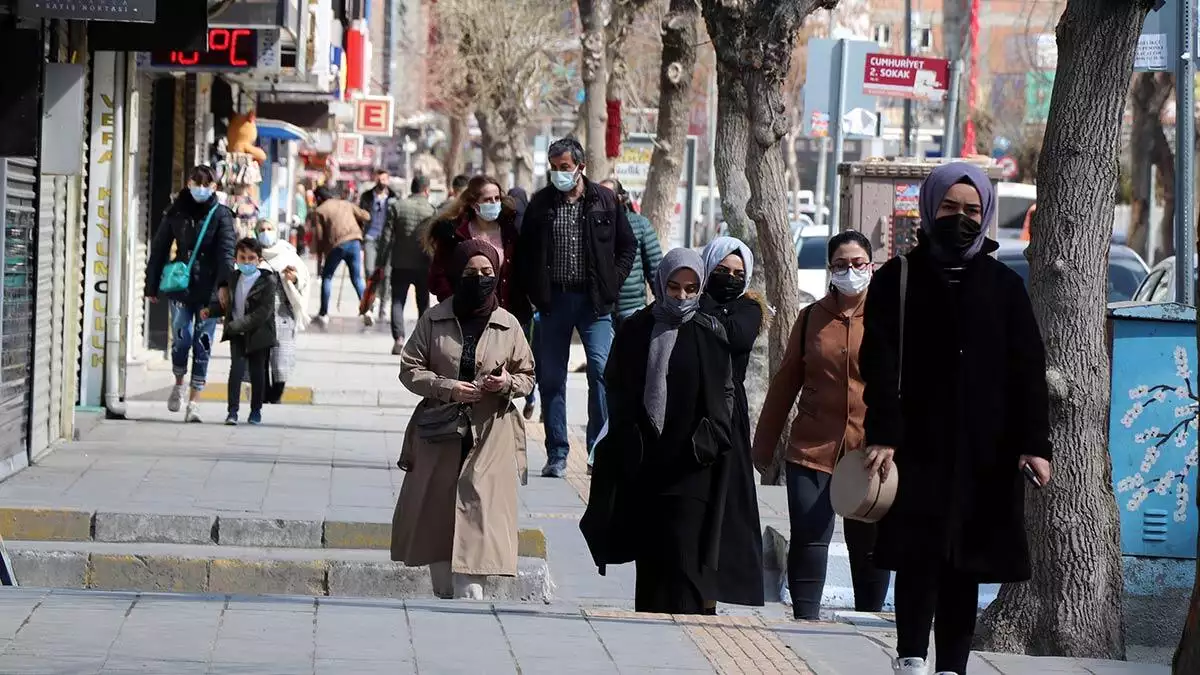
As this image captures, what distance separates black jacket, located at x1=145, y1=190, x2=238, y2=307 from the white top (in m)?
0.29

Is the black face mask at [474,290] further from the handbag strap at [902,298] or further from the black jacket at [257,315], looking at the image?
the black jacket at [257,315]

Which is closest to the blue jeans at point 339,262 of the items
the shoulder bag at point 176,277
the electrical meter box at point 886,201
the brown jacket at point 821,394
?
the electrical meter box at point 886,201

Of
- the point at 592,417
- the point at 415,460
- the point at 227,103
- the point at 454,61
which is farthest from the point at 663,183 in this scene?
the point at 454,61

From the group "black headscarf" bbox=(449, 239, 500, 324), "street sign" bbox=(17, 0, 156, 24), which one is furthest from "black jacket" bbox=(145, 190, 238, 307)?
"black headscarf" bbox=(449, 239, 500, 324)

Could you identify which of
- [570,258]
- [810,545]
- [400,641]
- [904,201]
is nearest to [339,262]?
[904,201]

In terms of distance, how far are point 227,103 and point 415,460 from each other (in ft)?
57.9

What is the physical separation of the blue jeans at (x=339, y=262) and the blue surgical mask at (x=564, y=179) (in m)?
13.5

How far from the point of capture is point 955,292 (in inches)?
230

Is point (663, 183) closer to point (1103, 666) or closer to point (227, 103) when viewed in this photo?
point (227, 103)

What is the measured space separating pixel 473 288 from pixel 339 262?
17.6 metres

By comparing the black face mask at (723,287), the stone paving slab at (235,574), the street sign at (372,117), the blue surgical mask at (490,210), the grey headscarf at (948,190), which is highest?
the street sign at (372,117)

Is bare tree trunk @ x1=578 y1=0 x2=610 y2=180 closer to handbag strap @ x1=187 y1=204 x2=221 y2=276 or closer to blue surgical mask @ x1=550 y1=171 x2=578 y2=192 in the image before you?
handbag strap @ x1=187 y1=204 x2=221 y2=276

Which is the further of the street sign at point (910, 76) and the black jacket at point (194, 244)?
the street sign at point (910, 76)

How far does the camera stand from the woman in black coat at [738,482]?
756 centimetres
